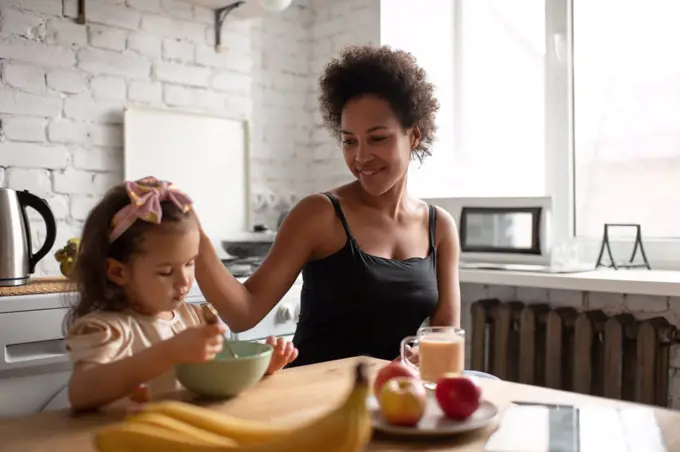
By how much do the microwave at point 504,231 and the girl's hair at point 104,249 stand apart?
171 cm

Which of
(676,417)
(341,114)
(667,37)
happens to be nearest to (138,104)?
(341,114)

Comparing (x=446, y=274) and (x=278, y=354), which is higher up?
(x=446, y=274)

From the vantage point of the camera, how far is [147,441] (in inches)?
32.0

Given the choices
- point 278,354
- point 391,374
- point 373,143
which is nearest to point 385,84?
point 373,143

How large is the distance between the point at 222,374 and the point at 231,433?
29cm

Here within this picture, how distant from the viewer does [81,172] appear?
271 centimetres

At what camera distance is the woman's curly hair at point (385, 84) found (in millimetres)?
1893

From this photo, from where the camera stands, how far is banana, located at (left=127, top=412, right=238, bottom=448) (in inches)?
32.4

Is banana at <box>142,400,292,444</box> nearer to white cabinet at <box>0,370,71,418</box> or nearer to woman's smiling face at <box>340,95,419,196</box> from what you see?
woman's smiling face at <box>340,95,419,196</box>

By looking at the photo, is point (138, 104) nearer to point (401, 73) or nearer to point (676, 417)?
point (401, 73)

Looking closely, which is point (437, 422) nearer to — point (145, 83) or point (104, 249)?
point (104, 249)

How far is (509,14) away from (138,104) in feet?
5.19

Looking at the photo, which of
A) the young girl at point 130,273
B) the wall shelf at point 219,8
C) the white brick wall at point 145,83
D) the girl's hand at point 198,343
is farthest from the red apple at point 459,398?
the wall shelf at point 219,8

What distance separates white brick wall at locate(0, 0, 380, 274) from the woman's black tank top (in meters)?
1.27
